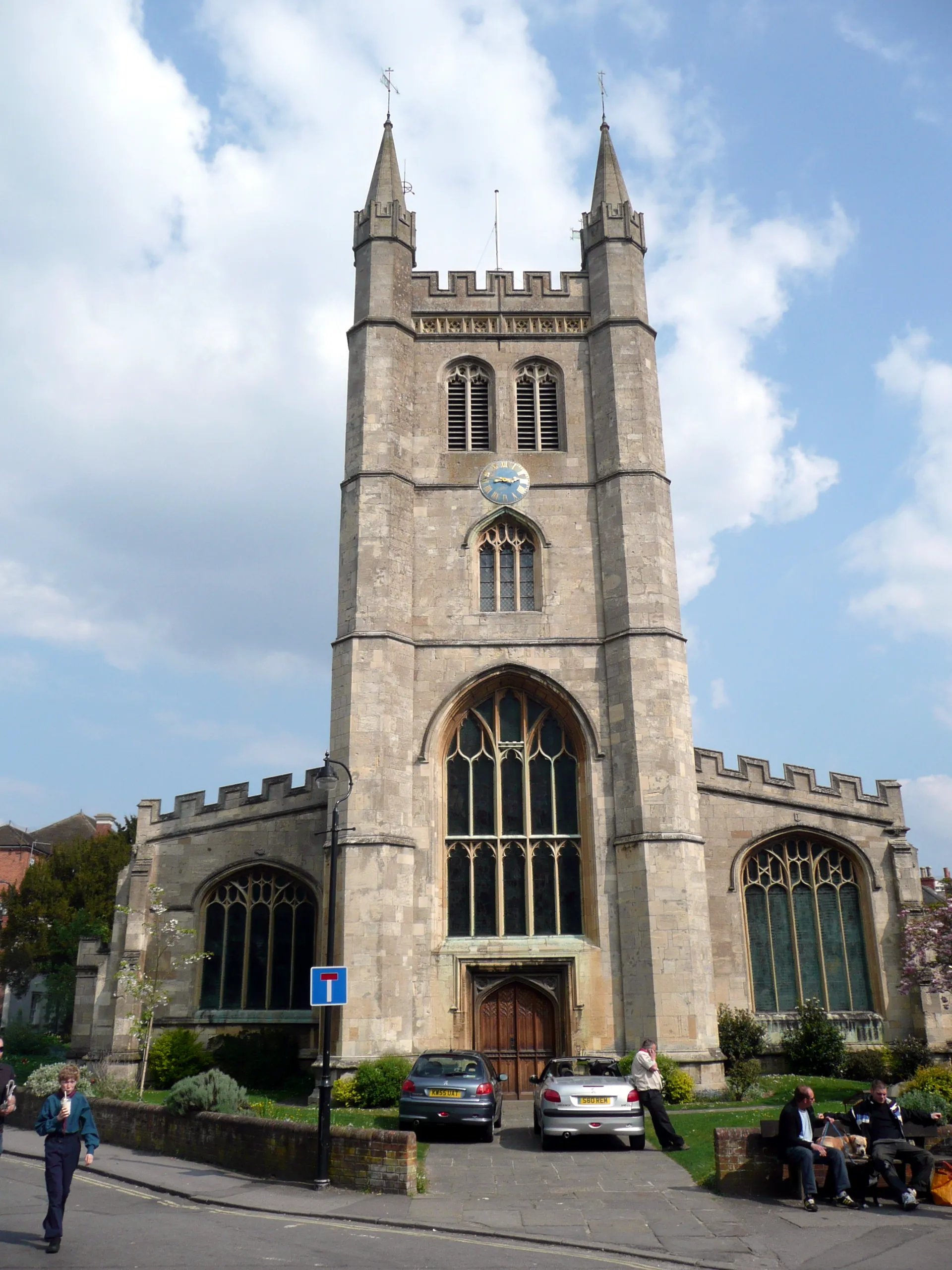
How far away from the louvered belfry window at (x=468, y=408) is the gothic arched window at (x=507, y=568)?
2.44m

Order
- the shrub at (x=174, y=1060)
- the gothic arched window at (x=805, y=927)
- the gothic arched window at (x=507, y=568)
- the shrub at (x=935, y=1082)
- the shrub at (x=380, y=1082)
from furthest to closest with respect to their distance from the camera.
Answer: the gothic arched window at (x=507, y=568), the gothic arched window at (x=805, y=927), the shrub at (x=174, y=1060), the shrub at (x=380, y=1082), the shrub at (x=935, y=1082)

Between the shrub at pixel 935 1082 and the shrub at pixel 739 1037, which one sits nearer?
the shrub at pixel 935 1082

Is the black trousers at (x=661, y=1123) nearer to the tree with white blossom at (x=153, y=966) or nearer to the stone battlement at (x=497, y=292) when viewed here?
the tree with white blossom at (x=153, y=966)

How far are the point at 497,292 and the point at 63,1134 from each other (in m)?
23.0

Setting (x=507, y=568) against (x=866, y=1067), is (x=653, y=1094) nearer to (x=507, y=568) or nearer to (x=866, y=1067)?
(x=866, y=1067)

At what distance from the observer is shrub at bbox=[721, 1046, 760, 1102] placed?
19297mm

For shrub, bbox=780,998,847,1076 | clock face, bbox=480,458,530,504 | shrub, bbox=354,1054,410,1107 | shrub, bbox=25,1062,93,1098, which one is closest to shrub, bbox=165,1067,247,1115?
shrub, bbox=25,1062,93,1098

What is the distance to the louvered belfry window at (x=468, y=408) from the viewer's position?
85.5ft

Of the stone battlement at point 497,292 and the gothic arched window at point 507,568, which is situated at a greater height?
the stone battlement at point 497,292

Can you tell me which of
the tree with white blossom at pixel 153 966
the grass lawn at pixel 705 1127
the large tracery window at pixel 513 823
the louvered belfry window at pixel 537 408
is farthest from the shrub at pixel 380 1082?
the louvered belfry window at pixel 537 408

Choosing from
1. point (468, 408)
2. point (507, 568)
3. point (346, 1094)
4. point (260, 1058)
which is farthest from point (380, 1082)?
point (468, 408)

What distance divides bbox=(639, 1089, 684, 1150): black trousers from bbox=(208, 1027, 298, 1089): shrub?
1072cm

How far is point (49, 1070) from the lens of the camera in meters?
18.1

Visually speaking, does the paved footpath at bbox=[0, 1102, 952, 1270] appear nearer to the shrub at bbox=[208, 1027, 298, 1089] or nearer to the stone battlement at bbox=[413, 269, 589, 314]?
the shrub at bbox=[208, 1027, 298, 1089]
